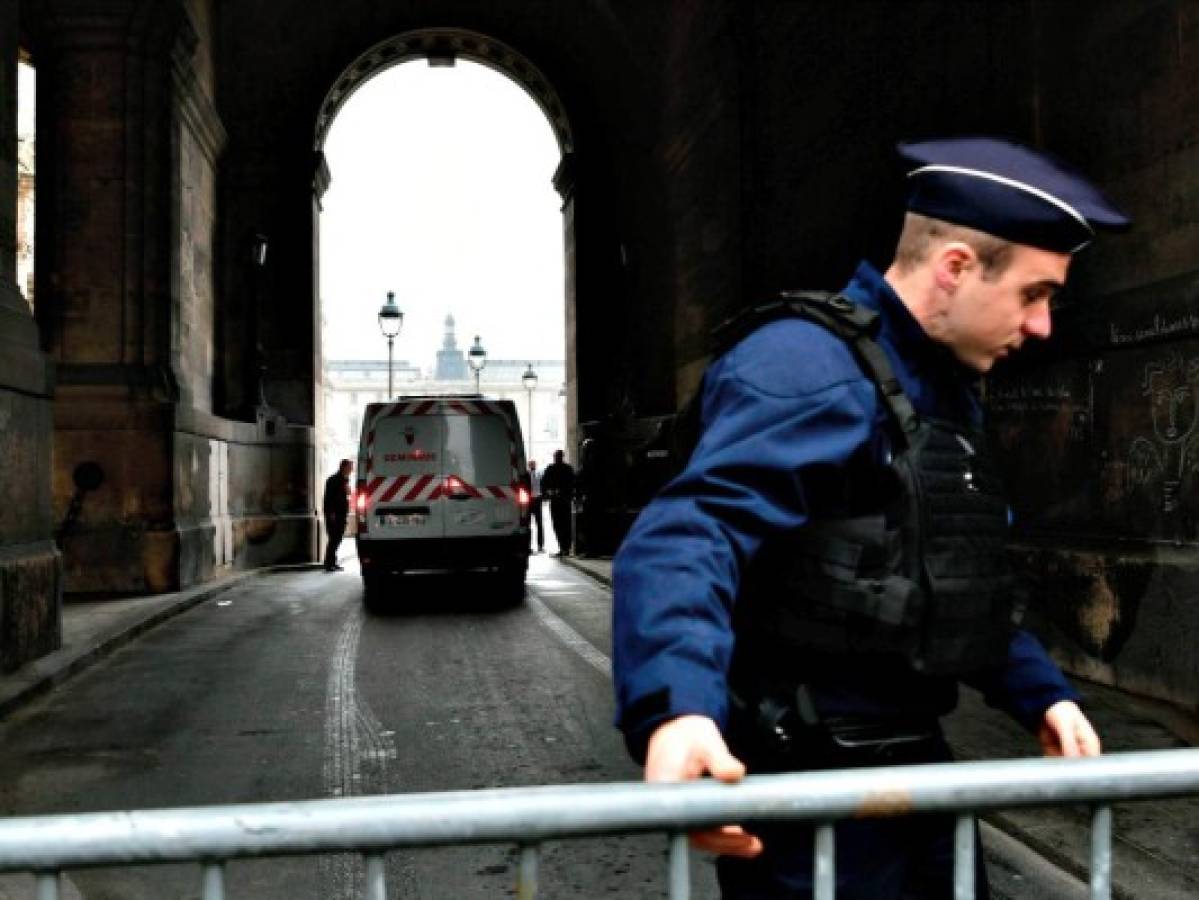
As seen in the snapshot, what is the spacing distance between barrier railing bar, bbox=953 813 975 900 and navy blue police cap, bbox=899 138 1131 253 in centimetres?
83

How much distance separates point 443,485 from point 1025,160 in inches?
487

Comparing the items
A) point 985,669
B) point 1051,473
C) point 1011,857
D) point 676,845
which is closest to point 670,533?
point 676,845

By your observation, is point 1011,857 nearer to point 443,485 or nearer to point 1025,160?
point 1025,160

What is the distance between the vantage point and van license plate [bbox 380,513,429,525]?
13945 millimetres

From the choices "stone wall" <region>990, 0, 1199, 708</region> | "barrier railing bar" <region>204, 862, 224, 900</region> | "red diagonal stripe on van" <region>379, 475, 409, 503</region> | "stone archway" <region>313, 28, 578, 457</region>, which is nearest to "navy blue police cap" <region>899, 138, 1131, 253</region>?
"barrier railing bar" <region>204, 862, 224, 900</region>

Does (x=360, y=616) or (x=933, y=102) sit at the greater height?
(x=933, y=102)

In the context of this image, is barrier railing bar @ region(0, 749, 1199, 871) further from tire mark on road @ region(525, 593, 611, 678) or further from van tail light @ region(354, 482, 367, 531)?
van tail light @ region(354, 482, 367, 531)

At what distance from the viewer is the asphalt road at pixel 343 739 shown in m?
4.43

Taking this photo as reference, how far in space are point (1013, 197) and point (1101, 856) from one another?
92cm

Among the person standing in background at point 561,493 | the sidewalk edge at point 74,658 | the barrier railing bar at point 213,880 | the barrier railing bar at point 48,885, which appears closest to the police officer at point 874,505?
the barrier railing bar at point 213,880

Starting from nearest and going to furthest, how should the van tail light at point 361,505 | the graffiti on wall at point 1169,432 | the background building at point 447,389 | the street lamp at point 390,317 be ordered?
1. the graffiti on wall at point 1169,432
2. the van tail light at point 361,505
3. the street lamp at point 390,317
4. the background building at point 447,389

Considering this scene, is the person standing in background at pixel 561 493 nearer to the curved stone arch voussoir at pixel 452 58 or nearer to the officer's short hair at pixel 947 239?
the curved stone arch voussoir at pixel 452 58

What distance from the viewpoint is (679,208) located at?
19.3 m

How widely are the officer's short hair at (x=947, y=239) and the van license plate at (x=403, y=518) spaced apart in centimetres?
1232
